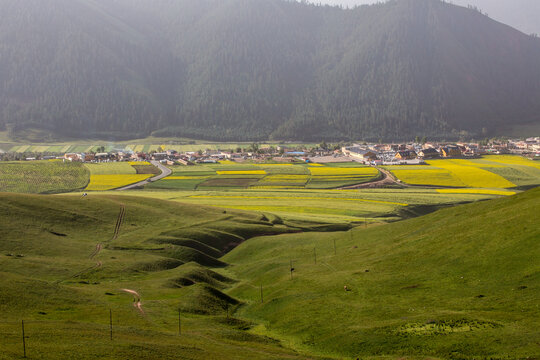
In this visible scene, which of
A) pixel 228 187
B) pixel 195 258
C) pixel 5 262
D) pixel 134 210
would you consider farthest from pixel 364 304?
pixel 228 187

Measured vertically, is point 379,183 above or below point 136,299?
above

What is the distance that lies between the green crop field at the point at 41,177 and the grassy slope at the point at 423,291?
9840cm

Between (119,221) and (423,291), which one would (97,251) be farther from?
(423,291)

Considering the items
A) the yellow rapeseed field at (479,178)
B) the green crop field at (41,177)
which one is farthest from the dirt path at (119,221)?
the yellow rapeseed field at (479,178)

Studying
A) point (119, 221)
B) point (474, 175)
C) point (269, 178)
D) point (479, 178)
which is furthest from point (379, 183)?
point (119, 221)

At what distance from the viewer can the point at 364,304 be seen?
178 ft

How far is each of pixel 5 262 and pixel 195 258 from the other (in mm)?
28085

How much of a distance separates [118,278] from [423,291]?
39.4 metres

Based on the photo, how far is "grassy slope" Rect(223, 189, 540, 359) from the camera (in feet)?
137

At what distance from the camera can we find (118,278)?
7206 centimetres

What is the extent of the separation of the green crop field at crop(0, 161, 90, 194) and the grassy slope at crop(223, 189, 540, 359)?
9840cm

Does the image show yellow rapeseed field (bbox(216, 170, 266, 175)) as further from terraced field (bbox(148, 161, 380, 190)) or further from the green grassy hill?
the green grassy hill

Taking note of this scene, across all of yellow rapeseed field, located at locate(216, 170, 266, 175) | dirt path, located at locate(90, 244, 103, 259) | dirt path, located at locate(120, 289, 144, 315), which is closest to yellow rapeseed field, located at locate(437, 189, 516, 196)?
yellow rapeseed field, located at locate(216, 170, 266, 175)

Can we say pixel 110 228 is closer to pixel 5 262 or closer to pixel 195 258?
pixel 195 258
